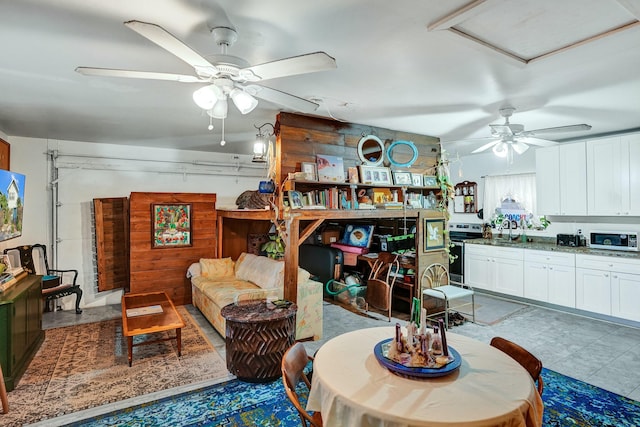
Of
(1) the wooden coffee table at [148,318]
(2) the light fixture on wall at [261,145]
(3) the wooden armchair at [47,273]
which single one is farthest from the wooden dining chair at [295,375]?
(3) the wooden armchair at [47,273]

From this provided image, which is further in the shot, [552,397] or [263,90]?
[552,397]

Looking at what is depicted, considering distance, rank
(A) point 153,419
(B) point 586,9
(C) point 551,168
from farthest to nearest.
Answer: (C) point 551,168, (A) point 153,419, (B) point 586,9

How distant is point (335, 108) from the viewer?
354 centimetres

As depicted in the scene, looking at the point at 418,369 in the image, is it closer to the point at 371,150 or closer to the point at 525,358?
the point at 525,358

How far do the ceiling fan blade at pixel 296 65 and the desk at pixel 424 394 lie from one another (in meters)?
1.60

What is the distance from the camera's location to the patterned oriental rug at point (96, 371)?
2.71 m

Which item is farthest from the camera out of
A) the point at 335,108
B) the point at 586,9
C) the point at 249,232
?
the point at 249,232

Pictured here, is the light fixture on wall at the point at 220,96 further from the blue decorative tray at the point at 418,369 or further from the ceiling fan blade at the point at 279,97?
the blue decorative tray at the point at 418,369

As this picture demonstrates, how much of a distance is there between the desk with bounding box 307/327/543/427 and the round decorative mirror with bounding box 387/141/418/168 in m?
2.99

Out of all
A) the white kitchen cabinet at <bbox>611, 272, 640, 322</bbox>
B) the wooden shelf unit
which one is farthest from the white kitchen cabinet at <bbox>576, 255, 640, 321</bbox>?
the wooden shelf unit

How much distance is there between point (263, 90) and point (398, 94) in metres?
1.38

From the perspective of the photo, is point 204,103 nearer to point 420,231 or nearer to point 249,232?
point 420,231

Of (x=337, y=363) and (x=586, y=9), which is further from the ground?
(x=586, y=9)

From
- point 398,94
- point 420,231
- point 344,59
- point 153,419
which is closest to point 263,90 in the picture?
point 344,59
